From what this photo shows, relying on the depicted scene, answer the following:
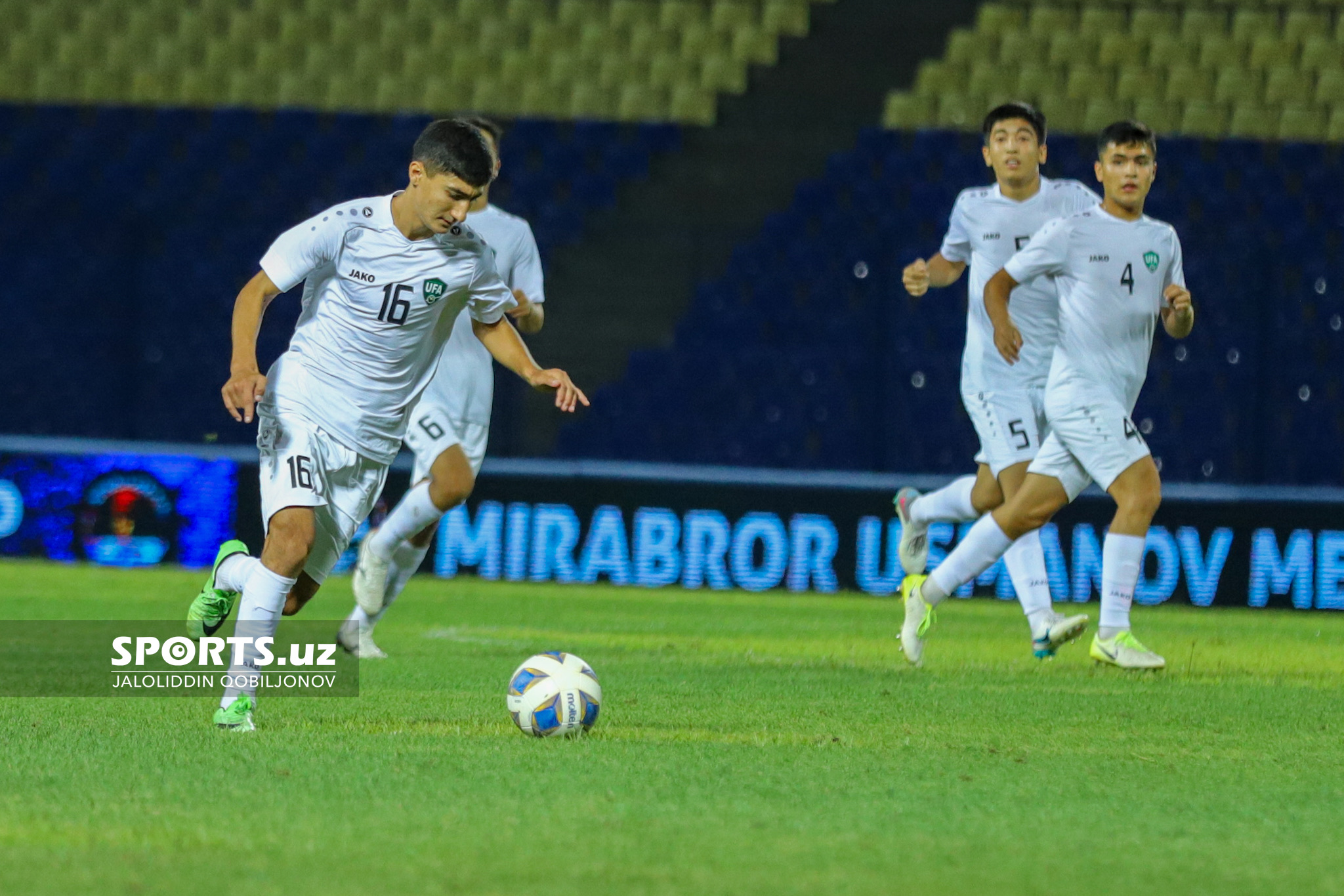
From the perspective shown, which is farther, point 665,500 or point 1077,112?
point 1077,112

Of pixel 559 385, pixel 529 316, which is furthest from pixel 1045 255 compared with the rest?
pixel 559 385

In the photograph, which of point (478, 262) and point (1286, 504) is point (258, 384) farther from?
point (1286, 504)

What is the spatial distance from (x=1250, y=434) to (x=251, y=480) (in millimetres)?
5945

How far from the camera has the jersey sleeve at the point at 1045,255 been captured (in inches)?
281

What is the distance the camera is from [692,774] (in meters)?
4.56

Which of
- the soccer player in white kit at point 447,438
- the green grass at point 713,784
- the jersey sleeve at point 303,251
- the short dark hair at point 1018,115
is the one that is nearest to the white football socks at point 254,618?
the green grass at point 713,784

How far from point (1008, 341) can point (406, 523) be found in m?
2.33

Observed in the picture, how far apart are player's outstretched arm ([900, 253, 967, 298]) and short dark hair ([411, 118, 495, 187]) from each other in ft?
9.61

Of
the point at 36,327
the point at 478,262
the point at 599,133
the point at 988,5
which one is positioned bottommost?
the point at 478,262

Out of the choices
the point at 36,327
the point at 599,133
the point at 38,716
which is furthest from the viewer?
the point at 599,133

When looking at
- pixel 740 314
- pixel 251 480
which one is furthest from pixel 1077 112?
pixel 251 480

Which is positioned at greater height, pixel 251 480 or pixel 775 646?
pixel 251 480

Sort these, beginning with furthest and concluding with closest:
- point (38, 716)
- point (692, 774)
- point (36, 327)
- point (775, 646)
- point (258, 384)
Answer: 1. point (36, 327)
2. point (775, 646)
3. point (38, 716)
4. point (258, 384)
5. point (692, 774)

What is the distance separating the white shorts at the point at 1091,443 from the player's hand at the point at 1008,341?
0.25 meters
